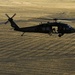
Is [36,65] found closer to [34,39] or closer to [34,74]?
[34,74]

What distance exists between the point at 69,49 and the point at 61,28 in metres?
3.32

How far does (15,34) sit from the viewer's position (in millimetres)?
37781

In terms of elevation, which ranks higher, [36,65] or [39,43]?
[36,65]

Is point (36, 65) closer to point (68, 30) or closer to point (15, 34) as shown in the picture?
point (68, 30)

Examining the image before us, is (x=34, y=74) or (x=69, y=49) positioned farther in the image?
(x=69, y=49)

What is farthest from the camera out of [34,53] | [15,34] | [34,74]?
[15,34]

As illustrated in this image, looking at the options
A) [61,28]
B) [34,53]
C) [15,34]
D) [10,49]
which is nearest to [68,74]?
[34,53]

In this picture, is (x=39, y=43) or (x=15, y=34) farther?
(x=15, y=34)

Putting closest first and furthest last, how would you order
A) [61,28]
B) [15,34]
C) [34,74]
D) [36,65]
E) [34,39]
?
[34,74] < [36,65] < [61,28] < [34,39] < [15,34]

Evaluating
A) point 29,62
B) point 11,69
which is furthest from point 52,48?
point 11,69

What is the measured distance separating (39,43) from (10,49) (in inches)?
172

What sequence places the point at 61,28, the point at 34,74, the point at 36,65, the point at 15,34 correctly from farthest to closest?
the point at 15,34 → the point at 61,28 → the point at 36,65 → the point at 34,74

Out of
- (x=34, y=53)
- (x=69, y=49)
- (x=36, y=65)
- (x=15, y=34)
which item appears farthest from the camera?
(x=15, y=34)

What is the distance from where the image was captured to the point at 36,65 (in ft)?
78.3
